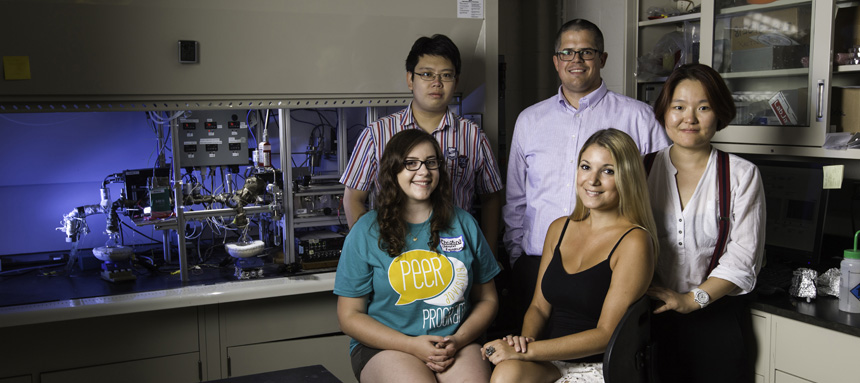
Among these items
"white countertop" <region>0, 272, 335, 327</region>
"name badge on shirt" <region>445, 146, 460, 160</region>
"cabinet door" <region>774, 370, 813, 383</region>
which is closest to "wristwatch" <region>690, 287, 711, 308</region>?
"cabinet door" <region>774, 370, 813, 383</region>

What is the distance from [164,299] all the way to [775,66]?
7.72ft

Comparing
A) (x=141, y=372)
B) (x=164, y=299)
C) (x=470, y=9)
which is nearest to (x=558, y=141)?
(x=470, y=9)

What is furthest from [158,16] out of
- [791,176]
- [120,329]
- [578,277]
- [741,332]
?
[791,176]

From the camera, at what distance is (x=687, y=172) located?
6.42 feet

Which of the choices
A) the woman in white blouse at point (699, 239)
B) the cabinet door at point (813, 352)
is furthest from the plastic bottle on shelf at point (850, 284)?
the woman in white blouse at point (699, 239)

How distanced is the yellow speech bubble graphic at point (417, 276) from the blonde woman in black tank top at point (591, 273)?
0.84 feet

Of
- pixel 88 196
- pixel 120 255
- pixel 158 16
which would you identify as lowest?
pixel 120 255

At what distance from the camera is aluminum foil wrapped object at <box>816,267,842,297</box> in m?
2.20

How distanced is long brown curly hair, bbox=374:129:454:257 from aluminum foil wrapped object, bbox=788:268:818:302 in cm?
112

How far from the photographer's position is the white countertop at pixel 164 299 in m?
2.26

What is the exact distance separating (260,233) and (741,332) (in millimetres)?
1863

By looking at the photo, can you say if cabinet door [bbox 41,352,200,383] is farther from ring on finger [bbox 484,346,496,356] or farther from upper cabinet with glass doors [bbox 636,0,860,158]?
upper cabinet with glass doors [bbox 636,0,860,158]

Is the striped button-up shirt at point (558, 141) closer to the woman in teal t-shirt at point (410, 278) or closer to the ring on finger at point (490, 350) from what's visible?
the woman in teal t-shirt at point (410, 278)

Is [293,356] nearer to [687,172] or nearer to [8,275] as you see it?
[8,275]
